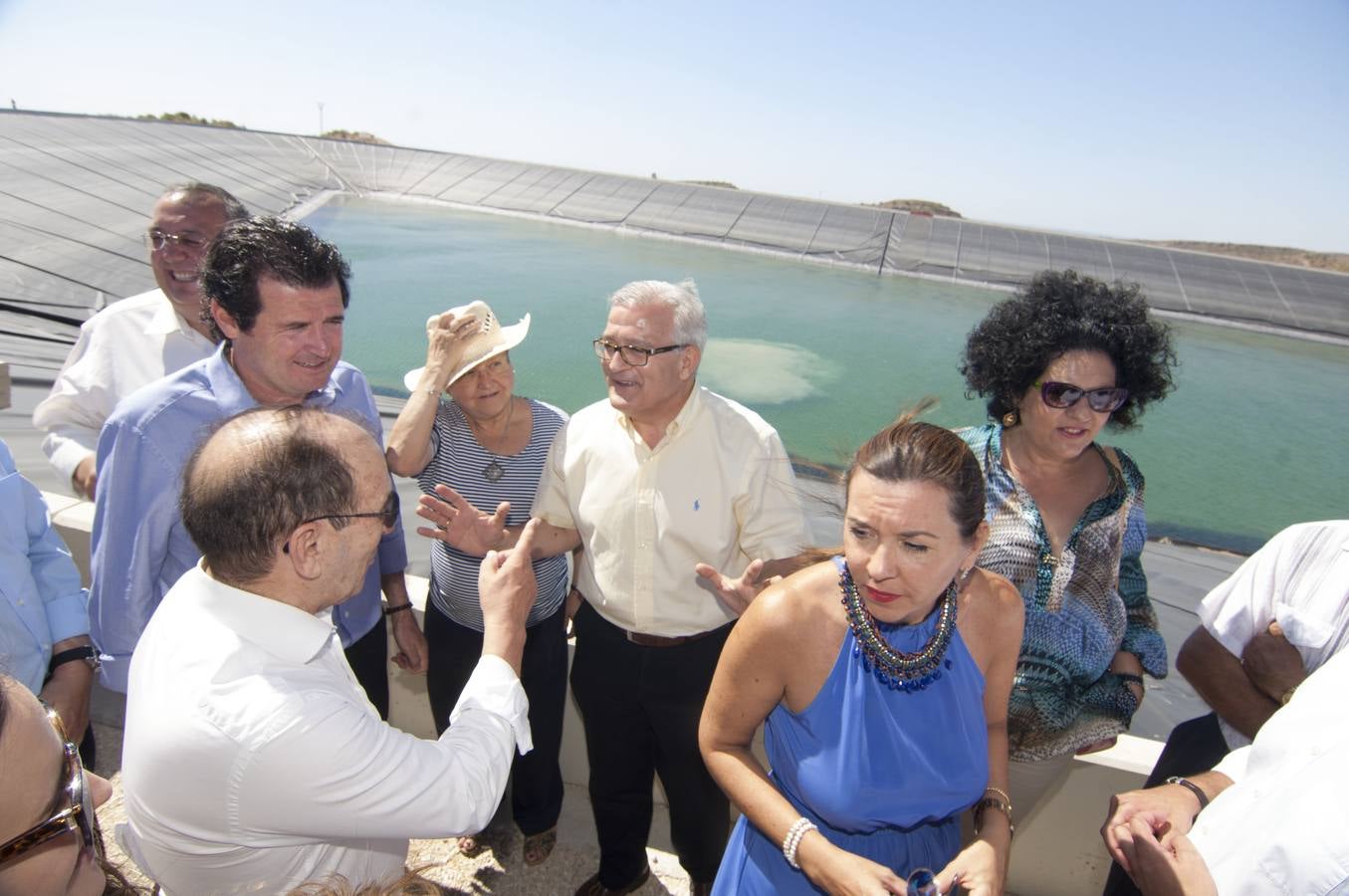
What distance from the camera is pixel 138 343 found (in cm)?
242

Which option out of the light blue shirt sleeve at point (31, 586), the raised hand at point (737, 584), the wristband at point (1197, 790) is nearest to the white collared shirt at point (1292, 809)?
the wristband at point (1197, 790)

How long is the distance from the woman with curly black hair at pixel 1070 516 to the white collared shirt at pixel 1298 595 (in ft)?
0.74

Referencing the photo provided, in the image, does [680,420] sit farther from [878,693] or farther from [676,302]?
[878,693]

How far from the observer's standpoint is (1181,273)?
17.2 m

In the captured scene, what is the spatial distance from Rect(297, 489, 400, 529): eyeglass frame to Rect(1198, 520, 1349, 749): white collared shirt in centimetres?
175

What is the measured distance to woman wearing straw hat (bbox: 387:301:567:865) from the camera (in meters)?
2.24

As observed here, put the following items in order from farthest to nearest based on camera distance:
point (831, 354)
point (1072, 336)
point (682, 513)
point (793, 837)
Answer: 1. point (831, 354)
2. point (682, 513)
3. point (1072, 336)
4. point (793, 837)

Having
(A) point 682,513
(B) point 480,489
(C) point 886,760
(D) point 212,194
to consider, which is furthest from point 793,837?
(D) point 212,194

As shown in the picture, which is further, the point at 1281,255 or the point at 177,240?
the point at 1281,255

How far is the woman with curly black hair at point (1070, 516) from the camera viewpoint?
6.07ft

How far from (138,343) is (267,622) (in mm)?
1792

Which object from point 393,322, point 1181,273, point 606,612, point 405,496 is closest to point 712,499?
point 606,612

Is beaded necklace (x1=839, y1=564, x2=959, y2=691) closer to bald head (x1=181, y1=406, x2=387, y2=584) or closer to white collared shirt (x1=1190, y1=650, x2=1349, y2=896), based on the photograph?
white collared shirt (x1=1190, y1=650, x2=1349, y2=896)

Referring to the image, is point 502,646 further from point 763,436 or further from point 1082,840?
point 1082,840
